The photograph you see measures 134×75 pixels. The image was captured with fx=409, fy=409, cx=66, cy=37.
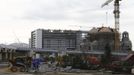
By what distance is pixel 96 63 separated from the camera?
68.5m

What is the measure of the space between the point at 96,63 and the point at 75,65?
14.2 feet

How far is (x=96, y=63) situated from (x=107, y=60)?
5.05 metres

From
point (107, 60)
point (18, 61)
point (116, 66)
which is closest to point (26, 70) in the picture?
point (18, 61)

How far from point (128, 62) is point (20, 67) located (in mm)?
14811

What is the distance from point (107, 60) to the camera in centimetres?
7300

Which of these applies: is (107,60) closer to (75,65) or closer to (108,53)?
(108,53)

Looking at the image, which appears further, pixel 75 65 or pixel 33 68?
pixel 75 65

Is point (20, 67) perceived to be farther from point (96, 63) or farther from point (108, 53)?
point (108, 53)

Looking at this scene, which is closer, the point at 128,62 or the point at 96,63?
the point at 128,62

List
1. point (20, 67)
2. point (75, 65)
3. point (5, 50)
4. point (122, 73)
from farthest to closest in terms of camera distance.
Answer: point (5, 50) → point (75, 65) → point (20, 67) → point (122, 73)

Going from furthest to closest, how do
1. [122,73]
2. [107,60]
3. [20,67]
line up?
[107,60] → [20,67] → [122,73]

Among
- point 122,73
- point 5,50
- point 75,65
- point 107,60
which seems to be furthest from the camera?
point 5,50

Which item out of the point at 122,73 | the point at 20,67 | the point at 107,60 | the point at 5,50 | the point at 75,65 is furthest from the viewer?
the point at 5,50

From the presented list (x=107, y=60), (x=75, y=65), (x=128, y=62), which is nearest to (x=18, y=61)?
(x=75, y=65)
